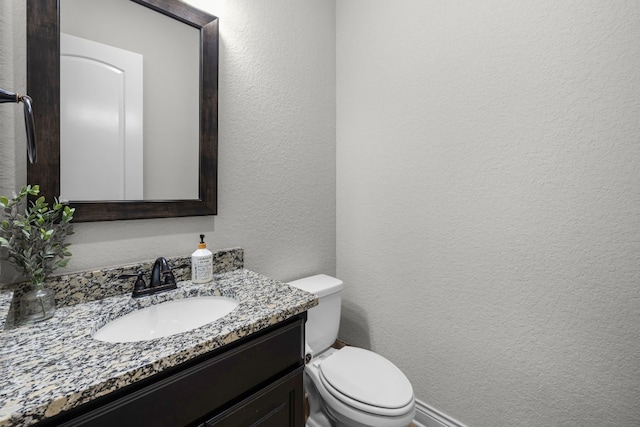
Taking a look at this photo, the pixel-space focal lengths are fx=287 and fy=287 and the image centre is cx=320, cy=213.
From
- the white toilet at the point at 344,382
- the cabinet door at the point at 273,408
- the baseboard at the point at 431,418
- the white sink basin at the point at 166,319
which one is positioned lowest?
the baseboard at the point at 431,418

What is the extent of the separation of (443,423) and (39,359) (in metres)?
1.57

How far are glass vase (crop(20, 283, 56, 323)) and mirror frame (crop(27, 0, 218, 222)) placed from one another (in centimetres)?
24

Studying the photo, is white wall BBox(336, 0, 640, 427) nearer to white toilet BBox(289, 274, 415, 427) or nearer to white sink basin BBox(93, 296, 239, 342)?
white toilet BBox(289, 274, 415, 427)

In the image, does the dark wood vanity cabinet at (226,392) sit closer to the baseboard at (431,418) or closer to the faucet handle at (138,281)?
the faucet handle at (138,281)

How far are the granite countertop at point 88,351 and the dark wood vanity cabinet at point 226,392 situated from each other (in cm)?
5

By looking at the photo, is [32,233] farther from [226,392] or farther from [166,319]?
[226,392]

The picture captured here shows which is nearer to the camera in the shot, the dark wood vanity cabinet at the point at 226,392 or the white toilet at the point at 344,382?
the dark wood vanity cabinet at the point at 226,392

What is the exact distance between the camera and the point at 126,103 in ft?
3.44

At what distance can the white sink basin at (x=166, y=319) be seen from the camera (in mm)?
877

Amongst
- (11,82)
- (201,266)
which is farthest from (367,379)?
(11,82)

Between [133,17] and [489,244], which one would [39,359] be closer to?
[133,17]

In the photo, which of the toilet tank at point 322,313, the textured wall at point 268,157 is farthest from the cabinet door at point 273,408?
the textured wall at point 268,157

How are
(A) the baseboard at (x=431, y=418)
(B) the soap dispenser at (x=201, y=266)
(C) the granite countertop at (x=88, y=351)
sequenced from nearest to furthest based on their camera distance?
(C) the granite countertop at (x=88, y=351) < (B) the soap dispenser at (x=201, y=266) < (A) the baseboard at (x=431, y=418)

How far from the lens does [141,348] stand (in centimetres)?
67
